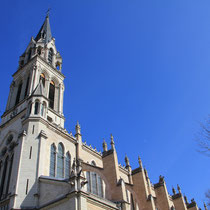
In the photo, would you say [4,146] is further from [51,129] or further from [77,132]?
[77,132]

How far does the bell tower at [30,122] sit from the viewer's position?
20781 millimetres

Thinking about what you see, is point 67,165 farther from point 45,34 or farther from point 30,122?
point 45,34

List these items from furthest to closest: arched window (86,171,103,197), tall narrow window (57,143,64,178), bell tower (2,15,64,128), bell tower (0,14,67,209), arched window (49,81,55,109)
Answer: arched window (49,81,55,109)
bell tower (2,15,64,128)
arched window (86,171,103,197)
tall narrow window (57,143,64,178)
bell tower (0,14,67,209)

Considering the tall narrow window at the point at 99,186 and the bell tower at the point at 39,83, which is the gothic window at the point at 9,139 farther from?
the tall narrow window at the point at 99,186

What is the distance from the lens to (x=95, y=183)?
92.9ft

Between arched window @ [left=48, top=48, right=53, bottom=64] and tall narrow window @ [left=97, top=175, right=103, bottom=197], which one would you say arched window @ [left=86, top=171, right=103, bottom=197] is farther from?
arched window @ [left=48, top=48, right=53, bottom=64]

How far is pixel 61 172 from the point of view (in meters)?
25.2

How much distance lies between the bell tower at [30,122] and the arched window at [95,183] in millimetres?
5827

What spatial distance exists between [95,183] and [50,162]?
6791 mm

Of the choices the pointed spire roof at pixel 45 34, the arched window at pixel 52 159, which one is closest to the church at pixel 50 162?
the arched window at pixel 52 159

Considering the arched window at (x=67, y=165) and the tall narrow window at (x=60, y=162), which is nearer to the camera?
the tall narrow window at (x=60, y=162)

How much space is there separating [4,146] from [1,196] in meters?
6.39

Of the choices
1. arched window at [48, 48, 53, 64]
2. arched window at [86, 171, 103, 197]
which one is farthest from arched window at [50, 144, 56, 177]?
arched window at [48, 48, 53, 64]

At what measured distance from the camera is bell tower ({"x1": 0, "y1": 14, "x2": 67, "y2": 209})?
2078cm
